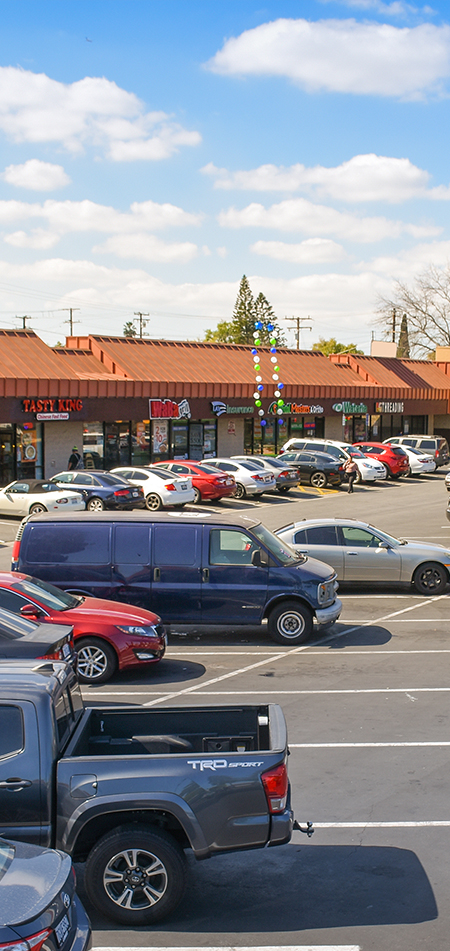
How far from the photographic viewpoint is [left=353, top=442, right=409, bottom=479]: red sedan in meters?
41.0

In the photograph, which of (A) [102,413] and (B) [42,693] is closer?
(B) [42,693]

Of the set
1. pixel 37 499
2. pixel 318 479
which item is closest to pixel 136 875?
pixel 37 499

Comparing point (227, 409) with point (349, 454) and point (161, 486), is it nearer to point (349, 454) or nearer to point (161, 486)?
point (349, 454)

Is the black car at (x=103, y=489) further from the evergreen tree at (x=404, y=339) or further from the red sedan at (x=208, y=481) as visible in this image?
the evergreen tree at (x=404, y=339)

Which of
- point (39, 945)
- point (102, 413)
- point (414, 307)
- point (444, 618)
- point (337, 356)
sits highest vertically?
point (414, 307)

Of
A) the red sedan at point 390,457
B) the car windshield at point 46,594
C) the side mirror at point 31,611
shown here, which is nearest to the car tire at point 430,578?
the car windshield at point 46,594

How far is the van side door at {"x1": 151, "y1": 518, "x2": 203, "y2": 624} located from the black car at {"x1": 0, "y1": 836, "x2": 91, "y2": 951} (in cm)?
838

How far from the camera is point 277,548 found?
44.4ft

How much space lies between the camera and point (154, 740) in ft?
21.0

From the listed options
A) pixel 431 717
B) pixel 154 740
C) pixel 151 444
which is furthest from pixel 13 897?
pixel 151 444

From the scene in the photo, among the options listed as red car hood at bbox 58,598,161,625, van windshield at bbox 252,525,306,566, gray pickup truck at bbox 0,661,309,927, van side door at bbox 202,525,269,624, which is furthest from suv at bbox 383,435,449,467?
gray pickup truck at bbox 0,661,309,927

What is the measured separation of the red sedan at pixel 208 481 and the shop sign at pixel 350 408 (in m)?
16.8

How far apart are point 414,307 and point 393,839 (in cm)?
7653

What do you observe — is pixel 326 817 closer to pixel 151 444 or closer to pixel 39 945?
pixel 39 945
